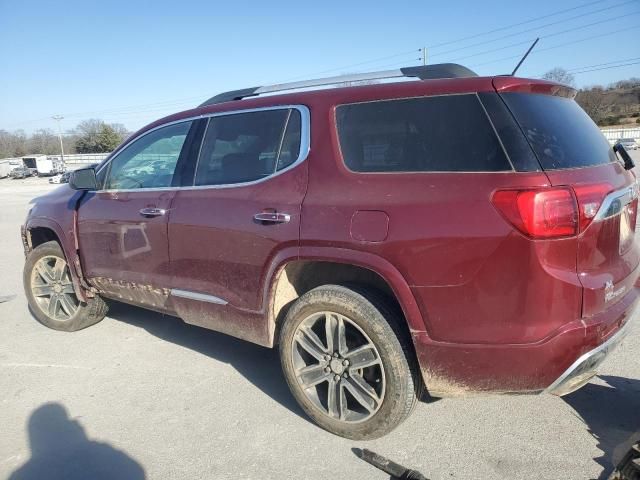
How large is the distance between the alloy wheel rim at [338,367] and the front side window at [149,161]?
1.61m

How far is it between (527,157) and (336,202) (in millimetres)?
956

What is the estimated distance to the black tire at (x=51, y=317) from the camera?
15.3 ft

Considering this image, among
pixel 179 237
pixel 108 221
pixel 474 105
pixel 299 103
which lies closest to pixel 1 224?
pixel 108 221

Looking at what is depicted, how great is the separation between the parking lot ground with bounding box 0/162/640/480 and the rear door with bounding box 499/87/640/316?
828 millimetres

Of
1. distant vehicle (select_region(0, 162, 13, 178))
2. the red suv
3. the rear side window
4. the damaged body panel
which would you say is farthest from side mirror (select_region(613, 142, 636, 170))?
distant vehicle (select_region(0, 162, 13, 178))

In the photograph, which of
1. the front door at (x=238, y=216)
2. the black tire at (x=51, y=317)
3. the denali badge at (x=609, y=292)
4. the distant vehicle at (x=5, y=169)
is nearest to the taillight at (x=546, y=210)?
the denali badge at (x=609, y=292)

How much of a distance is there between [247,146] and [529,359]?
2096mm

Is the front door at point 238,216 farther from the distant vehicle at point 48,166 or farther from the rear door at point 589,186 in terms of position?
→ the distant vehicle at point 48,166

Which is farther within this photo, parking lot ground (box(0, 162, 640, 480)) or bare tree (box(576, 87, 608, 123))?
bare tree (box(576, 87, 608, 123))

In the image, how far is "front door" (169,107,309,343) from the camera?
9.66ft

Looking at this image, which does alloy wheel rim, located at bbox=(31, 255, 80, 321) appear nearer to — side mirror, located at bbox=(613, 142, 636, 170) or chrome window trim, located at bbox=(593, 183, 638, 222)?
chrome window trim, located at bbox=(593, 183, 638, 222)

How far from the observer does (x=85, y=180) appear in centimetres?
417

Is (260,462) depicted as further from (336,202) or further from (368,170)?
(368,170)

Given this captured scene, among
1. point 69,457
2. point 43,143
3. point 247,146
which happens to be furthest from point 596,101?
point 43,143
